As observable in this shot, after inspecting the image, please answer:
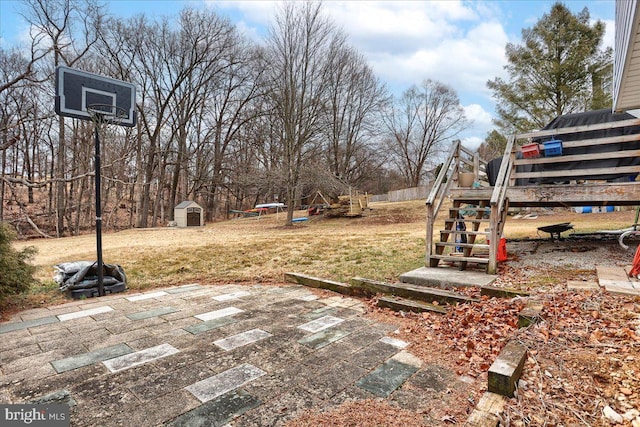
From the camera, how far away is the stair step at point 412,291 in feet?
11.9

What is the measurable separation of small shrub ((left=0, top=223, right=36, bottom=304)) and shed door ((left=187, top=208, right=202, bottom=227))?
14532 millimetres

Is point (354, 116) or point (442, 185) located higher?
point (354, 116)

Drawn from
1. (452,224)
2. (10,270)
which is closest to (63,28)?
(10,270)

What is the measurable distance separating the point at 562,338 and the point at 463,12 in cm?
864

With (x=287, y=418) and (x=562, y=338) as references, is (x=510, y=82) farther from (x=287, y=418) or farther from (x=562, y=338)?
(x=287, y=418)

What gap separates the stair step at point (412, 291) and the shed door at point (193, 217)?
1564 centimetres

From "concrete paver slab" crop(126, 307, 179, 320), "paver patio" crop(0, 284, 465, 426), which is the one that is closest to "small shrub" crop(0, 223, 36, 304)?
"paver patio" crop(0, 284, 465, 426)

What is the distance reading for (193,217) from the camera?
60.3 feet

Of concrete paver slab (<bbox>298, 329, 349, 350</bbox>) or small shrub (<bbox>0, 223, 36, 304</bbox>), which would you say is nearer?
concrete paver slab (<bbox>298, 329, 349, 350</bbox>)

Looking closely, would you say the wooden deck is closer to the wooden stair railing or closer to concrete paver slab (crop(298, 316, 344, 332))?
the wooden stair railing

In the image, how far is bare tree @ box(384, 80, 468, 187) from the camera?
31.4m

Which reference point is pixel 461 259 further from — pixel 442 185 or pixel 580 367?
pixel 580 367

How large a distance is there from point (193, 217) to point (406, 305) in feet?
54.8

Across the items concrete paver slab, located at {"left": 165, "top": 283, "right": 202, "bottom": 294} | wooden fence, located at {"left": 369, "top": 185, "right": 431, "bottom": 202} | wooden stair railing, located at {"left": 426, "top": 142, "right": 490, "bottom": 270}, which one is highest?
wooden fence, located at {"left": 369, "top": 185, "right": 431, "bottom": 202}
